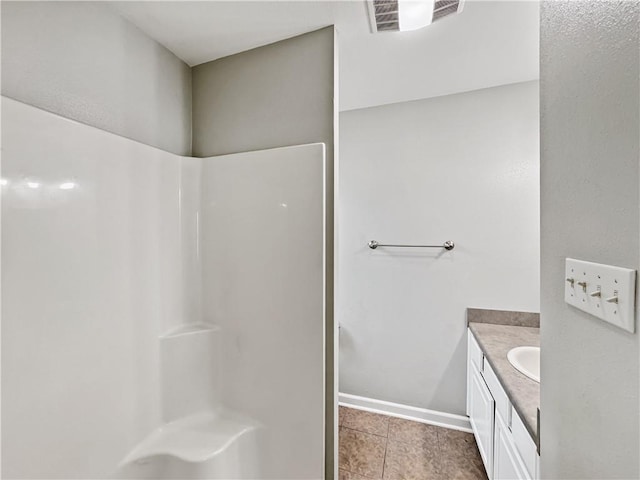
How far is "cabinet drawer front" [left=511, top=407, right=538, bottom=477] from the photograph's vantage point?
903 mm

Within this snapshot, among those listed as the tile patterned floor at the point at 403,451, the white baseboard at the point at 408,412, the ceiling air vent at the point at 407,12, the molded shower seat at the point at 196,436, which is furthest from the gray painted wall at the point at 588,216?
the white baseboard at the point at 408,412

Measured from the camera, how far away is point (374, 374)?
7.32 feet

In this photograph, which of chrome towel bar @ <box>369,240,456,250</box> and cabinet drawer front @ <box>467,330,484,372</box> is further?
chrome towel bar @ <box>369,240,456,250</box>

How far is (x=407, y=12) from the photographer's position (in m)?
1.25

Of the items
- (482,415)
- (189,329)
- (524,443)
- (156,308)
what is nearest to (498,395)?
(524,443)

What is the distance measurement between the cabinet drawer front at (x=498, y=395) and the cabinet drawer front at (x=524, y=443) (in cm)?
5

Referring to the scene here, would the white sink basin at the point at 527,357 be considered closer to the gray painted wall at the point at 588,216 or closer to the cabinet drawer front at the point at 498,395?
the cabinet drawer front at the point at 498,395

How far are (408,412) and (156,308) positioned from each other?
1943mm

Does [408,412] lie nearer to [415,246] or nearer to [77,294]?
[415,246]

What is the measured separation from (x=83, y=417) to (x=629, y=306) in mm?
1678

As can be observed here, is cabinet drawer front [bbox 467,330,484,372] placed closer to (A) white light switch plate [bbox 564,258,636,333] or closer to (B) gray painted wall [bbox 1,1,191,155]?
(A) white light switch plate [bbox 564,258,636,333]

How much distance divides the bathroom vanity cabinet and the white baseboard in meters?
0.14

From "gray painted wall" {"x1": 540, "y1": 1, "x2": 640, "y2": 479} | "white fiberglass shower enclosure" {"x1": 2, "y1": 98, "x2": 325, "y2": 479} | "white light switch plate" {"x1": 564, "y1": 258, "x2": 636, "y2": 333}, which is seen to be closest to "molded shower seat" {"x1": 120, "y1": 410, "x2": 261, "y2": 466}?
"white fiberglass shower enclosure" {"x1": 2, "y1": 98, "x2": 325, "y2": 479}

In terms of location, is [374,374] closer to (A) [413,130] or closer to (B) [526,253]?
(B) [526,253]
